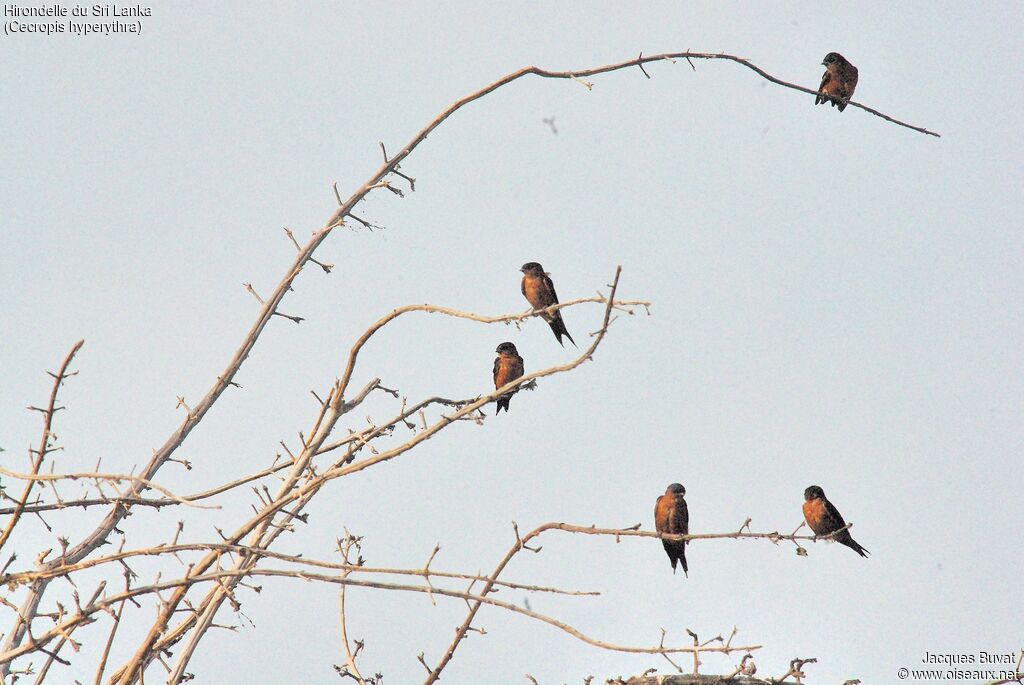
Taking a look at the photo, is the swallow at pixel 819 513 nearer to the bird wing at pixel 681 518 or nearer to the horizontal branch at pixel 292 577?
the bird wing at pixel 681 518

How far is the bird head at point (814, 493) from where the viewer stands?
11156mm

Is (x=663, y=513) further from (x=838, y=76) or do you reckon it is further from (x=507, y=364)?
(x=838, y=76)

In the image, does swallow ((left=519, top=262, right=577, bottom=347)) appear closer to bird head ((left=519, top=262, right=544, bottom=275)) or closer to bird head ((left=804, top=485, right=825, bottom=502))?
bird head ((left=519, top=262, right=544, bottom=275))

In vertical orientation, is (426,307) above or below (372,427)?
above

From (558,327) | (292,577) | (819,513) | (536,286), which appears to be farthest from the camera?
(819,513)

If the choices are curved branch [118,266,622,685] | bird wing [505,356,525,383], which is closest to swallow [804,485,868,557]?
bird wing [505,356,525,383]

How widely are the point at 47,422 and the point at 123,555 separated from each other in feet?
2.68

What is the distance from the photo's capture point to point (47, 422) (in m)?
4.48

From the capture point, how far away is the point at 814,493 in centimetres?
1120

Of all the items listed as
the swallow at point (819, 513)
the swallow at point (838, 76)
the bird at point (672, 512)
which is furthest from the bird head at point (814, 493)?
the swallow at point (838, 76)

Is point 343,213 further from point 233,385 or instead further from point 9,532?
point 9,532

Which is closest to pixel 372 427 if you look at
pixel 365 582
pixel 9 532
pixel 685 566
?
pixel 365 582

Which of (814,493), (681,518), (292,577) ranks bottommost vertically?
(292,577)

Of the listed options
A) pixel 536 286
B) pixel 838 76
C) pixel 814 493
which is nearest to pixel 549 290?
pixel 536 286
